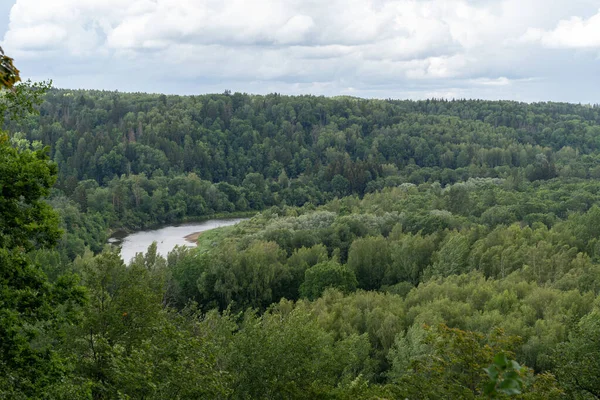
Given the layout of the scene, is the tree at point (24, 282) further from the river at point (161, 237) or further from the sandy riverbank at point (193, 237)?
the sandy riverbank at point (193, 237)

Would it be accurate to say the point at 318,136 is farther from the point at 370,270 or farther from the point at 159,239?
the point at 370,270

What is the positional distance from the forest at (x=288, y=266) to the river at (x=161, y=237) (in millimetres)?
4356

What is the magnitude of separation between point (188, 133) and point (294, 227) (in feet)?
345

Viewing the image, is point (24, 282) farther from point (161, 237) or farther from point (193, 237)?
point (161, 237)

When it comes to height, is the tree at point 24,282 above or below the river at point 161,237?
above

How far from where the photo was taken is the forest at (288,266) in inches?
580

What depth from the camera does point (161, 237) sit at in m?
110

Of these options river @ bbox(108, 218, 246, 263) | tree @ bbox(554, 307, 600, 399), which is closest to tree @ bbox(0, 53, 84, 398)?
tree @ bbox(554, 307, 600, 399)

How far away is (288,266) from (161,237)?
5403cm

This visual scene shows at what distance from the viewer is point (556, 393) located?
16.5 metres

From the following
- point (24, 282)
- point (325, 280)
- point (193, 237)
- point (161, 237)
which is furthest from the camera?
point (161, 237)

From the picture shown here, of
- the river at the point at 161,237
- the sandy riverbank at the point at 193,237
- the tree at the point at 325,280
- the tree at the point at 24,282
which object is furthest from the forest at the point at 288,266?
the sandy riverbank at the point at 193,237

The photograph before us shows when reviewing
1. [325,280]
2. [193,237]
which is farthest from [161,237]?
[325,280]

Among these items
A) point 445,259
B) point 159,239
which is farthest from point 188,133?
point 445,259
